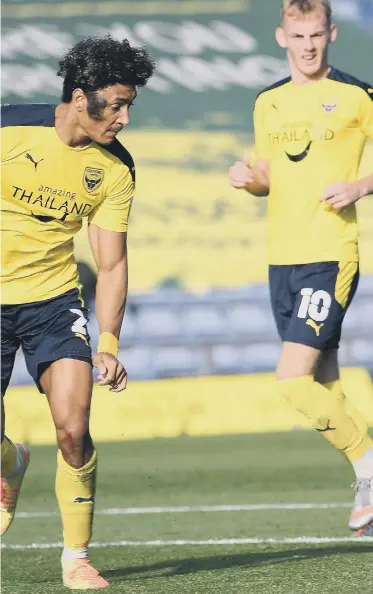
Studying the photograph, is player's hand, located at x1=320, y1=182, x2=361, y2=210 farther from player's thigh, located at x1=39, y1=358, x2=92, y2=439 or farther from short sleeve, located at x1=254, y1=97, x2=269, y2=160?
player's thigh, located at x1=39, y1=358, x2=92, y2=439

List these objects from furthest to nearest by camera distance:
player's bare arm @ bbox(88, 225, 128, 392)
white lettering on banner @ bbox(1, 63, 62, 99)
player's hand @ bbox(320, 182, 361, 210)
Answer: white lettering on banner @ bbox(1, 63, 62, 99)
player's hand @ bbox(320, 182, 361, 210)
player's bare arm @ bbox(88, 225, 128, 392)

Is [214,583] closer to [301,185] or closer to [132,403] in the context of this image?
[301,185]

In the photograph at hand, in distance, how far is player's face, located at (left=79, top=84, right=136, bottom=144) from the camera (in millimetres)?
5074

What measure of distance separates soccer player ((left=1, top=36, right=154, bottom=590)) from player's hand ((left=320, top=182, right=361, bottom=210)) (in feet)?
3.76

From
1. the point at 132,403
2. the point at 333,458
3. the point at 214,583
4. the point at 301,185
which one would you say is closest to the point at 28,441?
the point at 132,403

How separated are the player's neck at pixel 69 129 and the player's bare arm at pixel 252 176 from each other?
1.51 meters

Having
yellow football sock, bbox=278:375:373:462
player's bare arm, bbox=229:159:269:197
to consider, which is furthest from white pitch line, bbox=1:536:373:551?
player's bare arm, bbox=229:159:269:197

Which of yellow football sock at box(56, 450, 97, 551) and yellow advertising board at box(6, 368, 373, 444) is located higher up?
yellow football sock at box(56, 450, 97, 551)

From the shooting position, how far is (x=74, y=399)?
17.2 ft

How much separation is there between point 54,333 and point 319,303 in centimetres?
152

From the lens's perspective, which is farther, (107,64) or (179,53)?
(179,53)

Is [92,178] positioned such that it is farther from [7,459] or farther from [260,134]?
[260,134]

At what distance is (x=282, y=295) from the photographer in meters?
6.57

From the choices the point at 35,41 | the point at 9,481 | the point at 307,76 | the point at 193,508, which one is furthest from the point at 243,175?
the point at 35,41
